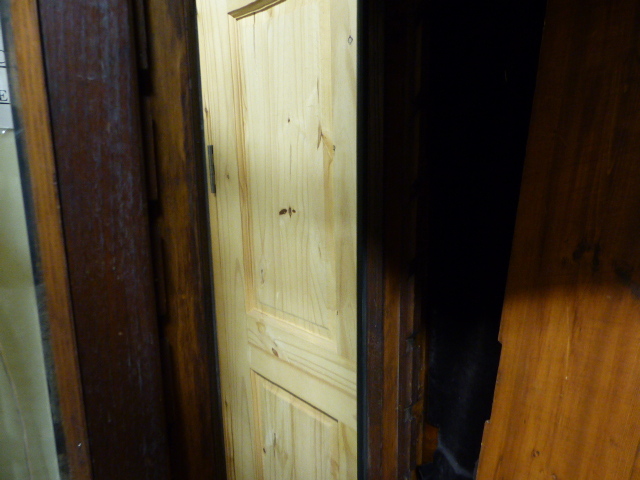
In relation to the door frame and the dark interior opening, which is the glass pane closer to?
the door frame

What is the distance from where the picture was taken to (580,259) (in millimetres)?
563

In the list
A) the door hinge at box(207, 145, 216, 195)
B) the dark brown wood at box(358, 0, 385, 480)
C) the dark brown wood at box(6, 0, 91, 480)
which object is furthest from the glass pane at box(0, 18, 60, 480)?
the door hinge at box(207, 145, 216, 195)

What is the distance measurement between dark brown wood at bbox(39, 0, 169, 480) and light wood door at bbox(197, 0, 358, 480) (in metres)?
0.60

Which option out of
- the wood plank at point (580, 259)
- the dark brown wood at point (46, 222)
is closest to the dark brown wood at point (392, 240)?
the wood plank at point (580, 259)

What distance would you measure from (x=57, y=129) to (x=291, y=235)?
2.54 feet

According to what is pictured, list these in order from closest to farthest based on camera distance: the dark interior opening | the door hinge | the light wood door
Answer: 1. the dark interior opening
2. the light wood door
3. the door hinge

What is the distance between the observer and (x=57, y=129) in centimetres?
27

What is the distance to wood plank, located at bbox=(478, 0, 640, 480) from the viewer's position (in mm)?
521

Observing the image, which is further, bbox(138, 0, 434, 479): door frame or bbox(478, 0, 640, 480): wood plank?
bbox(478, 0, 640, 480): wood plank

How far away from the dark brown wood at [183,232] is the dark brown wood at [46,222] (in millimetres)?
62

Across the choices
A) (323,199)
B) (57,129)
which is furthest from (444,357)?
(57,129)

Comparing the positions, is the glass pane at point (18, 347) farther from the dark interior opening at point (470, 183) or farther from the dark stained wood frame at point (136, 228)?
the dark interior opening at point (470, 183)

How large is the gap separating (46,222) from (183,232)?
86 mm

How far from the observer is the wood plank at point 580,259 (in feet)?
1.71
